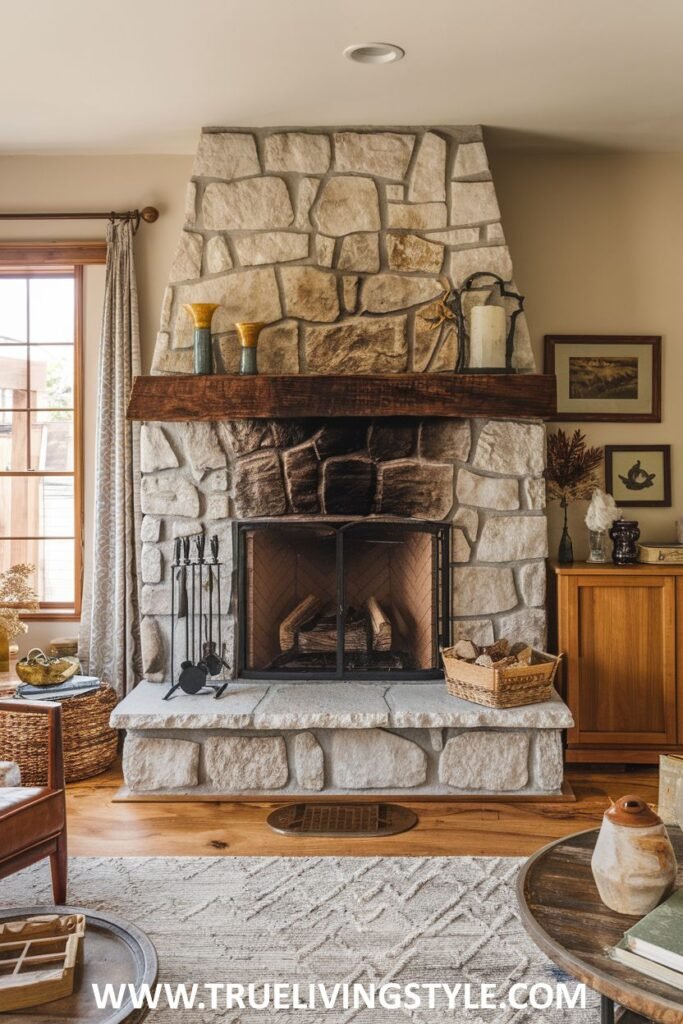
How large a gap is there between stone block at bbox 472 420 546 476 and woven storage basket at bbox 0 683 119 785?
1882 mm

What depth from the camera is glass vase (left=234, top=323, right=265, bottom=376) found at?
3.69 metres

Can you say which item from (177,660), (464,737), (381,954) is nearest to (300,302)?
(177,660)

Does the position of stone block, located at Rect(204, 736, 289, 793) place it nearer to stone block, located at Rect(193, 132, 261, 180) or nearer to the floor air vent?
the floor air vent

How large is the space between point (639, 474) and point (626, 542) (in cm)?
45

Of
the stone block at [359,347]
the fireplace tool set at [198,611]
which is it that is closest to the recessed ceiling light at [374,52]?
the stone block at [359,347]

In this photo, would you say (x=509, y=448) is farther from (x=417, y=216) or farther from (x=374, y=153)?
(x=374, y=153)

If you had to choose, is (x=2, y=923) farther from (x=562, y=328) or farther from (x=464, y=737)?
(x=562, y=328)

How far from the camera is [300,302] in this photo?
3.82 meters

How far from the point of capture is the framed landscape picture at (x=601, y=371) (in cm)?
422

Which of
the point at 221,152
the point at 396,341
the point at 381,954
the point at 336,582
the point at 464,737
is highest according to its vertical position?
the point at 221,152

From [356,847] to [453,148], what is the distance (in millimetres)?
2781

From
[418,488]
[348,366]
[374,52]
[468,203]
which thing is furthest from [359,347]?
[374,52]

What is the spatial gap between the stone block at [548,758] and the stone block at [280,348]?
1.76m

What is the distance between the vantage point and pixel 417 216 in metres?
3.82
